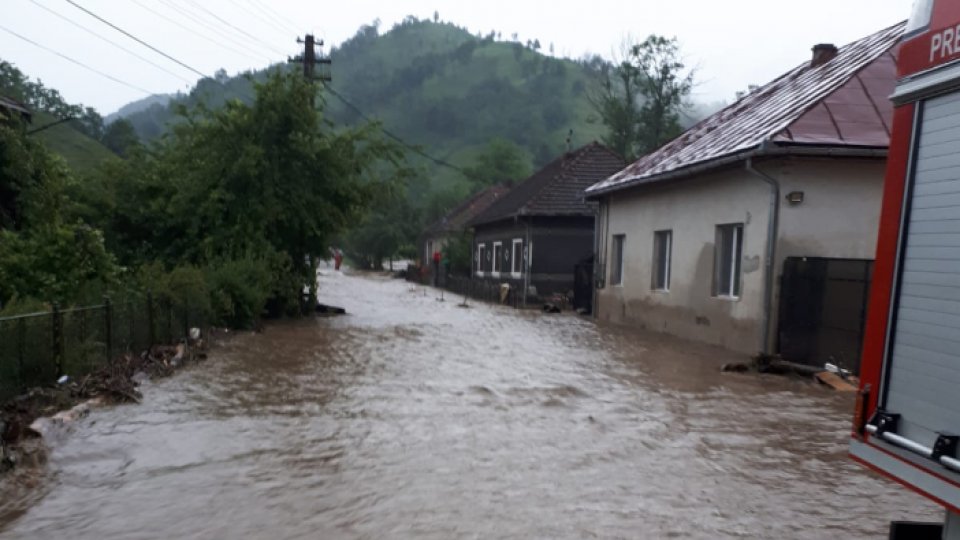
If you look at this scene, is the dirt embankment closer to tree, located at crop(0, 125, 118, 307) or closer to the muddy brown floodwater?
the muddy brown floodwater

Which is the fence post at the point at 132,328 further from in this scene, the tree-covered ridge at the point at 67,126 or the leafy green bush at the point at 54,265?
the tree-covered ridge at the point at 67,126

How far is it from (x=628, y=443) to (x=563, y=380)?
133 inches

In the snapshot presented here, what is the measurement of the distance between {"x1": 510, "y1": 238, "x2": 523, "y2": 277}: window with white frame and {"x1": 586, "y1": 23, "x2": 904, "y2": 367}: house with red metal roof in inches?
508

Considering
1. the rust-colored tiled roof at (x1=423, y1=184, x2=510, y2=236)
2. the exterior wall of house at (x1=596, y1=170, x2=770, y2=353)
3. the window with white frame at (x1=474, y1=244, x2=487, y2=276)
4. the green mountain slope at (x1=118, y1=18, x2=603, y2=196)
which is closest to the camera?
the exterior wall of house at (x1=596, y1=170, x2=770, y2=353)

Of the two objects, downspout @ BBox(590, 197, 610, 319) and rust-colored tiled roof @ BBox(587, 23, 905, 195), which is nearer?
rust-colored tiled roof @ BBox(587, 23, 905, 195)

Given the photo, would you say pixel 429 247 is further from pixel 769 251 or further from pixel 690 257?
pixel 769 251

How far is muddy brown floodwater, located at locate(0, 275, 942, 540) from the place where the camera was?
4.77 metres

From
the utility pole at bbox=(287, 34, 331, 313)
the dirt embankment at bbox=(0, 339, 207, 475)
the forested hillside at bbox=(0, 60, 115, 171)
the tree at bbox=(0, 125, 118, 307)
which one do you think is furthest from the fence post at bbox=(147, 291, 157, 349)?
the forested hillside at bbox=(0, 60, 115, 171)

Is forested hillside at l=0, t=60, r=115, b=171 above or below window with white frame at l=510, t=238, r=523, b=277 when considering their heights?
above

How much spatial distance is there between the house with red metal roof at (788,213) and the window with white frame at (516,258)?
42.3 ft

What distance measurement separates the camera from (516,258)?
1149 inches

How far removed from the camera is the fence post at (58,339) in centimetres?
744

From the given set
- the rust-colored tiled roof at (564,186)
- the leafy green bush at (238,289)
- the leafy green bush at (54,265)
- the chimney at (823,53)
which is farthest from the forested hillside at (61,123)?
the chimney at (823,53)

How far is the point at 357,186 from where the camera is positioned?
18328 mm
